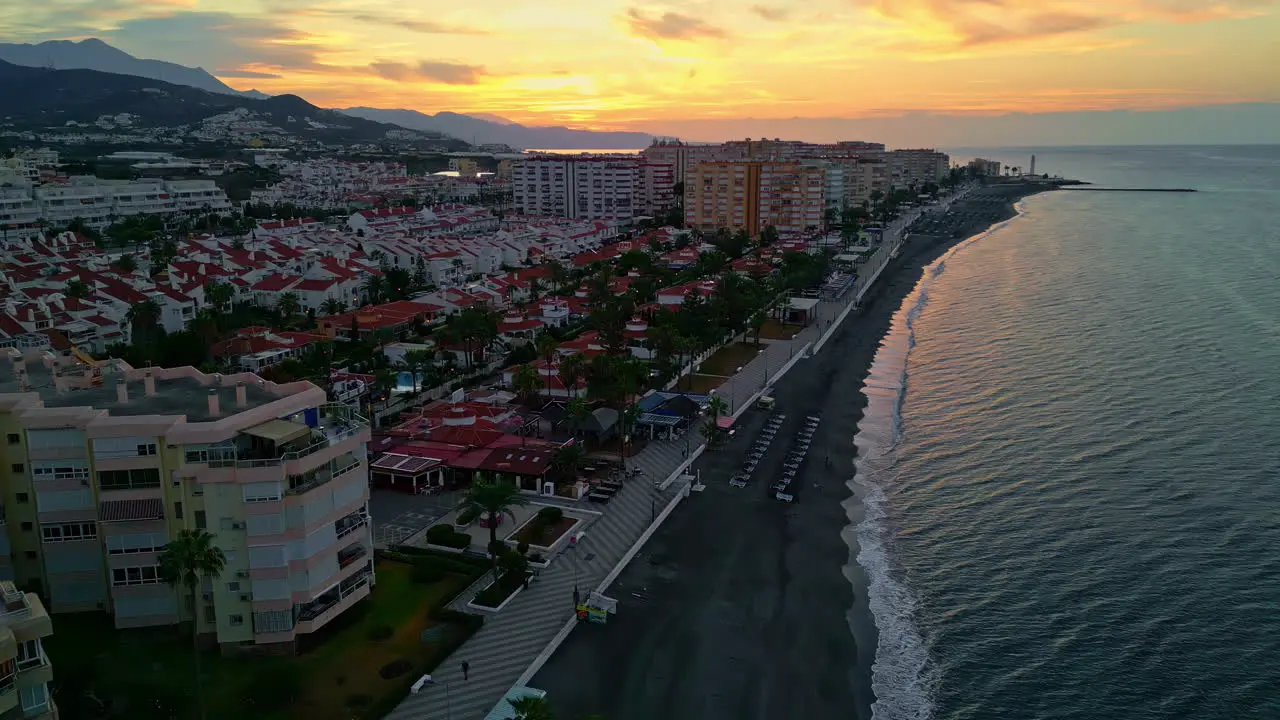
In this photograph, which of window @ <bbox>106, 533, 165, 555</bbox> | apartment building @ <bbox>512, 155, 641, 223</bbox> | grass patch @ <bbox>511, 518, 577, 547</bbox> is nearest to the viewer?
window @ <bbox>106, 533, 165, 555</bbox>

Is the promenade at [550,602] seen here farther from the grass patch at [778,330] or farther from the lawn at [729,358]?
the grass patch at [778,330]

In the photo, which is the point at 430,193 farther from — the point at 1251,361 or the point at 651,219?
the point at 1251,361

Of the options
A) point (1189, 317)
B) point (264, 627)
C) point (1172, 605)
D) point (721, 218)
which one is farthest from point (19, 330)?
point (721, 218)

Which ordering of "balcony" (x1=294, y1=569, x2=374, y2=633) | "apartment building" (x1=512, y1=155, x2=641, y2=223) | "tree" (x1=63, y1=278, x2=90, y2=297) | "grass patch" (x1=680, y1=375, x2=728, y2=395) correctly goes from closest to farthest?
"balcony" (x1=294, y1=569, x2=374, y2=633)
"grass patch" (x1=680, y1=375, x2=728, y2=395)
"tree" (x1=63, y1=278, x2=90, y2=297)
"apartment building" (x1=512, y1=155, x2=641, y2=223)

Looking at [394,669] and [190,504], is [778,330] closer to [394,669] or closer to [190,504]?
[394,669]

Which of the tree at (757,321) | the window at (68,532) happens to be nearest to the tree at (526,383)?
the tree at (757,321)

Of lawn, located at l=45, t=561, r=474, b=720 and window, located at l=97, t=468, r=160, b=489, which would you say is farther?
window, located at l=97, t=468, r=160, b=489

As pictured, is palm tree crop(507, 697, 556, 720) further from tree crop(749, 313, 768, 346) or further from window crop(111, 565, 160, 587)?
tree crop(749, 313, 768, 346)

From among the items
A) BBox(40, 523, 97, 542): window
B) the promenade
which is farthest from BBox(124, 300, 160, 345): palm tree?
the promenade
